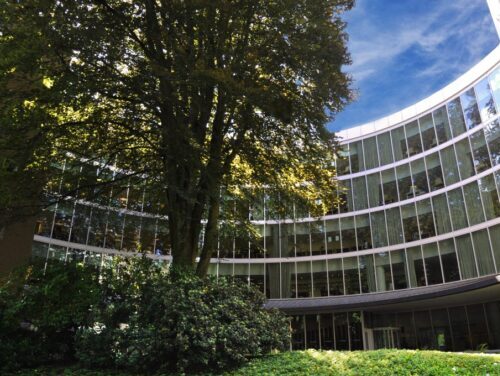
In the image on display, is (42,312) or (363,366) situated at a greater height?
(42,312)

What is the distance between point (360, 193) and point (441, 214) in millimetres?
6850

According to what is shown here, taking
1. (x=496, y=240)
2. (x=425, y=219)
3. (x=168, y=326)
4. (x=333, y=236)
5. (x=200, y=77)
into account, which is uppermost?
(x=425, y=219)

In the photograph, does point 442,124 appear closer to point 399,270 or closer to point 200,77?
point 399,270

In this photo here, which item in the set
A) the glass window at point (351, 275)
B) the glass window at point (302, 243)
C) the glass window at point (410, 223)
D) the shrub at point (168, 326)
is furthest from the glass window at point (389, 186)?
the shrub at point (168, 326)

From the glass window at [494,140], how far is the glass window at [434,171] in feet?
13.2

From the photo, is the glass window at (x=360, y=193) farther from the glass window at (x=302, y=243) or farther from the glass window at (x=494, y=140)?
the glass window at (x=494, y=140)

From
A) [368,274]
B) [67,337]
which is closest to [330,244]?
[368,274]

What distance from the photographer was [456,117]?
29734 mm

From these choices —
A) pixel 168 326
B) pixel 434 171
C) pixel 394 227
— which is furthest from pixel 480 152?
pixel 168 326

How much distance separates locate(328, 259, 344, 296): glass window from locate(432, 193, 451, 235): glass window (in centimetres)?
793

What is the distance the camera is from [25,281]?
10031 mm

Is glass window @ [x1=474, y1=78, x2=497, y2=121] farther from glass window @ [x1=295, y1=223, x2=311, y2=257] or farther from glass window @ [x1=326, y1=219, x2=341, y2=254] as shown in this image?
glass window @ [x1=295, y1=223, x2=311, y2=257]

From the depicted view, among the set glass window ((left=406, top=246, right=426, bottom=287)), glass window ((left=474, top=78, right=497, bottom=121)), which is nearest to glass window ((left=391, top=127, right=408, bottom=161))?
glass window ((left=474, top=78, right=497, bottom=121))

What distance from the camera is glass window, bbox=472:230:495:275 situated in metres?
26.1
